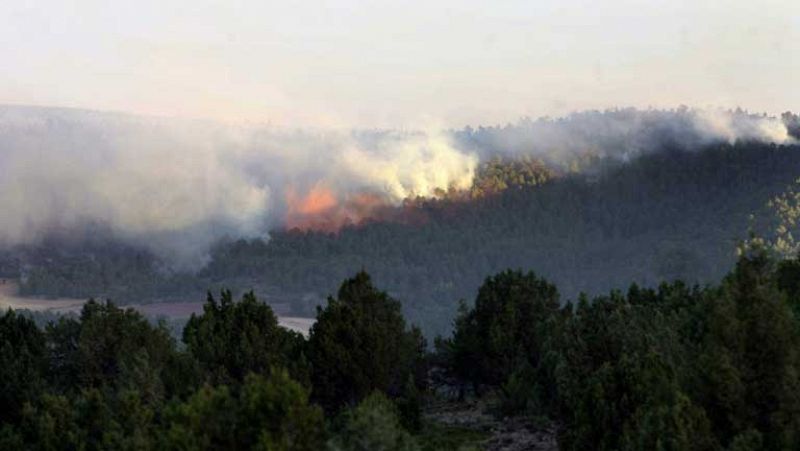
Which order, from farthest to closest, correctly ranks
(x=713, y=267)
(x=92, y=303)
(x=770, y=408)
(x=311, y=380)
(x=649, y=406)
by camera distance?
(x=713, y=267)
(x=92, y=303)
(x=311, y=380)
(x=649, y=406)
(x=770, y=408)

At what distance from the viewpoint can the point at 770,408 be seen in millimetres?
30188

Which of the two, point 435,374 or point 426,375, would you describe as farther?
point 435,374

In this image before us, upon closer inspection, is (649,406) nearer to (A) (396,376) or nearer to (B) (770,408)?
(B) (770,408)

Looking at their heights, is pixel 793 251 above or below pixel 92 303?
above

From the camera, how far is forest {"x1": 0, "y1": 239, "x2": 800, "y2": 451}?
28125 millimetres

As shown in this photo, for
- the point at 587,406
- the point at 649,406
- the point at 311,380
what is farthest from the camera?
the point at 311,380

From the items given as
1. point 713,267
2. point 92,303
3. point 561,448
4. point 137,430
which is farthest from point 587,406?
point 713,267

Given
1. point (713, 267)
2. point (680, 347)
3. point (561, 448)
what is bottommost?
point (561, 448)

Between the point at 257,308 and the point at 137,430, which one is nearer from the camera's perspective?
the point at 137,430

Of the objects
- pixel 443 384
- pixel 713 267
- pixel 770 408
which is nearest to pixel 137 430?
pixel 770 408

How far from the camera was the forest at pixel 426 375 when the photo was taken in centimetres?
2812

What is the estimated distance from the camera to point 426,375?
2515 inches

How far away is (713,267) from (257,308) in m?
127

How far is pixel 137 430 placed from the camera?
102 ft
